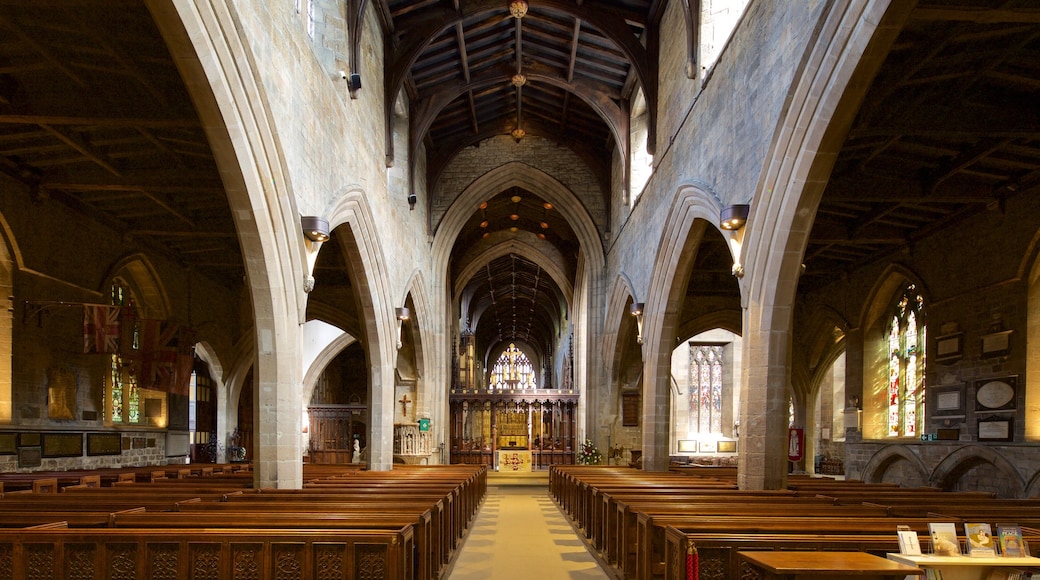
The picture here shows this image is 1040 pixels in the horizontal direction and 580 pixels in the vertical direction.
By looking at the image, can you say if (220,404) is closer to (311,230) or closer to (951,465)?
(311,230)

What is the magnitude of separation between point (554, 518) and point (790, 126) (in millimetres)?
7068

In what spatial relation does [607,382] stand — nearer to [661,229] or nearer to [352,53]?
[661,229]

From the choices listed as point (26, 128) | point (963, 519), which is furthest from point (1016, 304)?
point (26, 128)

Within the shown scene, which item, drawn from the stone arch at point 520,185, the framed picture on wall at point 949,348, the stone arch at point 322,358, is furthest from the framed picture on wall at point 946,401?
the stone arch at point 322,358

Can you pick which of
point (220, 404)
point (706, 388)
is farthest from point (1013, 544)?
point (706, 388)

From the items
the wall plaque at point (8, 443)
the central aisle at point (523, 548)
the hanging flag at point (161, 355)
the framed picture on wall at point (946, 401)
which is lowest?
the central aisle at point (523, 548)

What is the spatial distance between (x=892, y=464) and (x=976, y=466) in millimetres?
2878

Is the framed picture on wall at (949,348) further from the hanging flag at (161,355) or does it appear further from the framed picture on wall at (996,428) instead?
the hanging flag at (161,355)

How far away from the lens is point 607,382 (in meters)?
21.3

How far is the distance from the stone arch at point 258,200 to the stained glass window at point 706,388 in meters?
17.3

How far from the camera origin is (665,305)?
531 inches

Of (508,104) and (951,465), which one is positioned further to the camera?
(508,104)

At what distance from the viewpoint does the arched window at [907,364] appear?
14.2 meters

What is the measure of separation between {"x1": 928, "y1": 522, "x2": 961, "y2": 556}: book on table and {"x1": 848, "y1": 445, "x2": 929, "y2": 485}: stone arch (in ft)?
33.7
